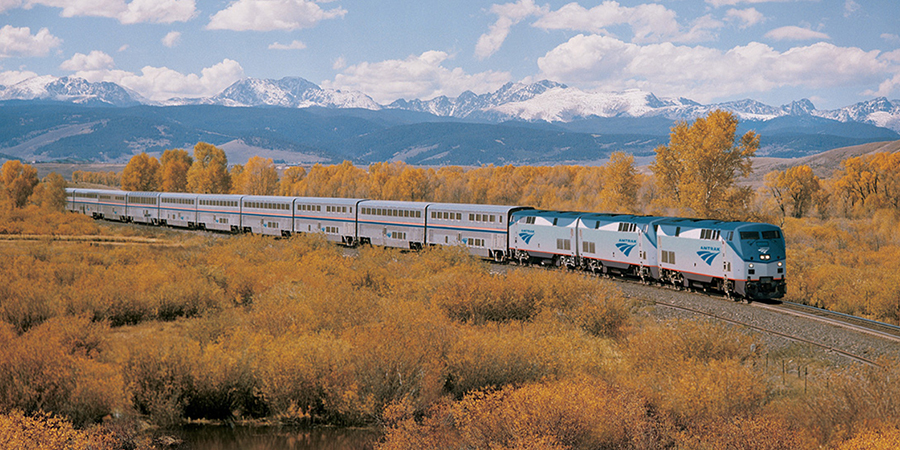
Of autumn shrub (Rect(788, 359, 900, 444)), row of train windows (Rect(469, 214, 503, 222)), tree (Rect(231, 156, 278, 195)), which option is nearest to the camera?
autumn shrub (Rect(788, 359, 900, 444))

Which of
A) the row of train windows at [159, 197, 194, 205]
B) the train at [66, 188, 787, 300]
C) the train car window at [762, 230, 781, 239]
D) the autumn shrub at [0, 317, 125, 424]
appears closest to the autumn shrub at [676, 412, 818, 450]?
the autumn shrub at [0, 317, 125, 424]

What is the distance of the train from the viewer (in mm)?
25891

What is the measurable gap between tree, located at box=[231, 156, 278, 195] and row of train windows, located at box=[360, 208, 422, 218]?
7148 centimetres

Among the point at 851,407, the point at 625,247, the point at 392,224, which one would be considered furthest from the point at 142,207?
the point at 851,407

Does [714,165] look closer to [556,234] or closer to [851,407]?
[556,234]

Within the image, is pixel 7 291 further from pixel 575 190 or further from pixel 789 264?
pixel 575 190

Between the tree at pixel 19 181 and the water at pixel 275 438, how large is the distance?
8464cm

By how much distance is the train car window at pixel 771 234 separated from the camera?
84.5ft

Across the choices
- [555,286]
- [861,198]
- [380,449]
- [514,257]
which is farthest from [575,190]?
[380,449]

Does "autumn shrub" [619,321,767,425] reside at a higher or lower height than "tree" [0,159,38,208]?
lower

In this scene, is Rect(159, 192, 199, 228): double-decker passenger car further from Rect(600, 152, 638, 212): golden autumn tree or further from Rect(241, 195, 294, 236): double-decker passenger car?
Rect(600, 152, 638, 212): golden autumn tree

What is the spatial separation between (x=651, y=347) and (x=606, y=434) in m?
5.85

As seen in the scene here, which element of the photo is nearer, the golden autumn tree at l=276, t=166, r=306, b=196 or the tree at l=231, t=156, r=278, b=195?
the tree at l=231, t=156, r=278, b=195

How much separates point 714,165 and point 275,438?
4048cm
